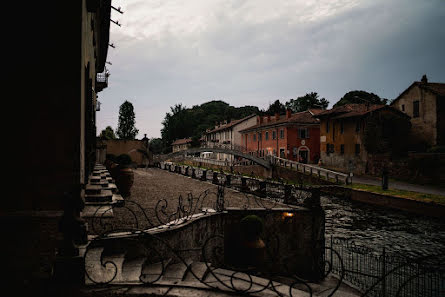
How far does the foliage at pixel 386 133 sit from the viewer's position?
1155 inches

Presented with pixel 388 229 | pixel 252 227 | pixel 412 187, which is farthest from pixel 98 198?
pixel 412 187

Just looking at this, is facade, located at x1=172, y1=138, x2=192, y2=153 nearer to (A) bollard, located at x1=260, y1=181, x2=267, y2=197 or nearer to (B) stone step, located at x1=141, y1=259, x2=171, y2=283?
(A) bollard, located at x1=260, y1=181, x2=267, y2=197

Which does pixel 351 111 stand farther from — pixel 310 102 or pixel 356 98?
pixel 310 102

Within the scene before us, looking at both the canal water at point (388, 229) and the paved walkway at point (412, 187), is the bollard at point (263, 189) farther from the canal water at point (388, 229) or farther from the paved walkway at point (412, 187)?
the paved walkway at point (412, 187)

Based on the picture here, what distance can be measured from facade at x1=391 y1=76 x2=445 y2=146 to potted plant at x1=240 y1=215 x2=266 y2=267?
3051 cm

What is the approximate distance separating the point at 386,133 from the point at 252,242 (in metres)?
29.8

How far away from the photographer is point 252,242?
5.02 m

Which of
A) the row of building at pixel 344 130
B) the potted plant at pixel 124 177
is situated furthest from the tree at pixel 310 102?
the potted plant at pixel 124 177

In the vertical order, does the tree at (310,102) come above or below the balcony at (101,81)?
above

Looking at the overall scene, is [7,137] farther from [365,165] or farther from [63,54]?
[365,165]

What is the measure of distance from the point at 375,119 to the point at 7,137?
31.8 meters

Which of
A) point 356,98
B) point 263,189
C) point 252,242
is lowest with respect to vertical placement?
point 263,189

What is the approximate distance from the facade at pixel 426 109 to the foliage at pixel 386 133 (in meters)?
1.61

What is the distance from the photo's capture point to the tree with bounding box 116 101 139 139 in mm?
69100
